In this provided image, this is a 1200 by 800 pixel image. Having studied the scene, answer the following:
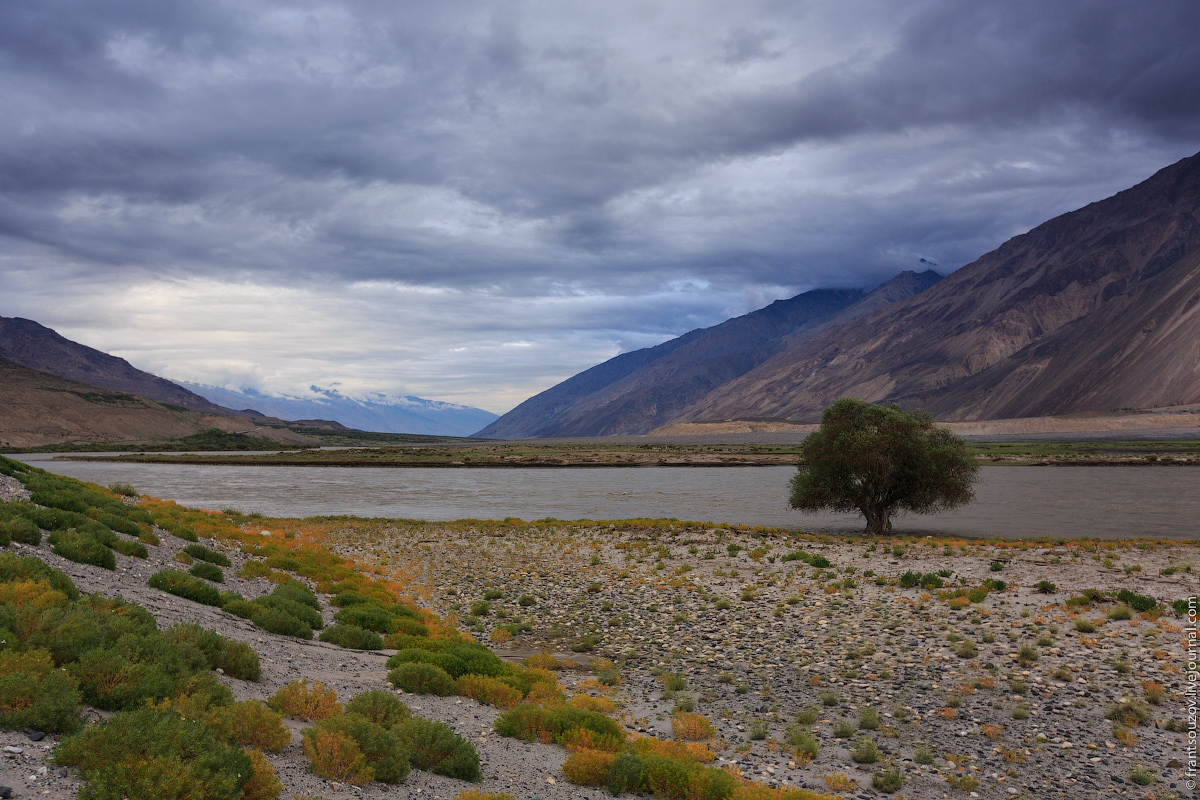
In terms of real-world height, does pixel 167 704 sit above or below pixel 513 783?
above

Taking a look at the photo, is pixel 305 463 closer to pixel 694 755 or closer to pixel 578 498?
pixel 578 498

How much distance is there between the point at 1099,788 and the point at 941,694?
3.61 meters

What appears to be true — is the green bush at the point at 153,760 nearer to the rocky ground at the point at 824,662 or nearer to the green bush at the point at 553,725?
the rocky ground at the point at 824,662

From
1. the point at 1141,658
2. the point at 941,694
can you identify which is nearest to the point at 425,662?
the point at 941,694

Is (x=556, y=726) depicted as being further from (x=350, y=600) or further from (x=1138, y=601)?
(x=1138, y=601)

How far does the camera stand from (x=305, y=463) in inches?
5217

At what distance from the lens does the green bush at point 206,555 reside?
20.8m

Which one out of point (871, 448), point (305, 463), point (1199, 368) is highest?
point (1199, 368)

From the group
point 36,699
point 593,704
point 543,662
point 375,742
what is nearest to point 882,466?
point 543,662

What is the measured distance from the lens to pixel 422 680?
1259 centimetres

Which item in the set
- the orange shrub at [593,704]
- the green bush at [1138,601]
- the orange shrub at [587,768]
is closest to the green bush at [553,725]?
the orange shrub at [587,768]

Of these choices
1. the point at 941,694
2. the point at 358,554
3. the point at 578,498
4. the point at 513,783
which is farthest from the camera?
the point at 578,498

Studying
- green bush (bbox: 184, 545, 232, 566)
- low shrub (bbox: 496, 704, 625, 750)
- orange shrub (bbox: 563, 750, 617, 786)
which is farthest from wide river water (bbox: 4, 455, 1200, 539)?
orange shrub (bbox: 563, 750, 617, 786)

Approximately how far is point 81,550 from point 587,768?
13.2 m
